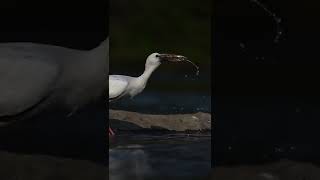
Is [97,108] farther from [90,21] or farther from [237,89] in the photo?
[237,89]

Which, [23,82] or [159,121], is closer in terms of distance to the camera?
[23,82]

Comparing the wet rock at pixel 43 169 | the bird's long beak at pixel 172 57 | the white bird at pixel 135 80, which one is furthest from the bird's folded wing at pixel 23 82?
the bird's long beak at pixel 172 57

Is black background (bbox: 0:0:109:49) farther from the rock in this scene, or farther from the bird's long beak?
the rock

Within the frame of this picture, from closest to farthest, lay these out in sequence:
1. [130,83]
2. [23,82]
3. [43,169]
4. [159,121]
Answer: [23,82] < [43,169] < [130,83] < [159,121]

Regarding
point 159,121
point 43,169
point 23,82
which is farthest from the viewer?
point 159,121

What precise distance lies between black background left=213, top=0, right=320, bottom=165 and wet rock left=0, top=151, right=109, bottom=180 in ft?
3.71

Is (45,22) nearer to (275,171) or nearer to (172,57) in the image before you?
(172,57)

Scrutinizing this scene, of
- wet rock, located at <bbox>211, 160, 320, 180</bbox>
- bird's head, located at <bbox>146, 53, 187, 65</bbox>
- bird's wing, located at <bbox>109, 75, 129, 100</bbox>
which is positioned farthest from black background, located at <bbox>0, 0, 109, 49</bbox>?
wet rock, located at <bbox>211, 160, 320, 180</bbox>

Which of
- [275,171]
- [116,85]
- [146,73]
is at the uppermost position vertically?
[146,73]

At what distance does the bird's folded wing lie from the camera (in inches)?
221

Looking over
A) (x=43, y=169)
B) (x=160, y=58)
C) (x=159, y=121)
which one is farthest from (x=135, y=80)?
(x=43, y=169)

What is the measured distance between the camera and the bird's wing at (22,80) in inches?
221

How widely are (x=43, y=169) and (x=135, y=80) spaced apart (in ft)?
3.63

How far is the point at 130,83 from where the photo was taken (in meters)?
5.86
